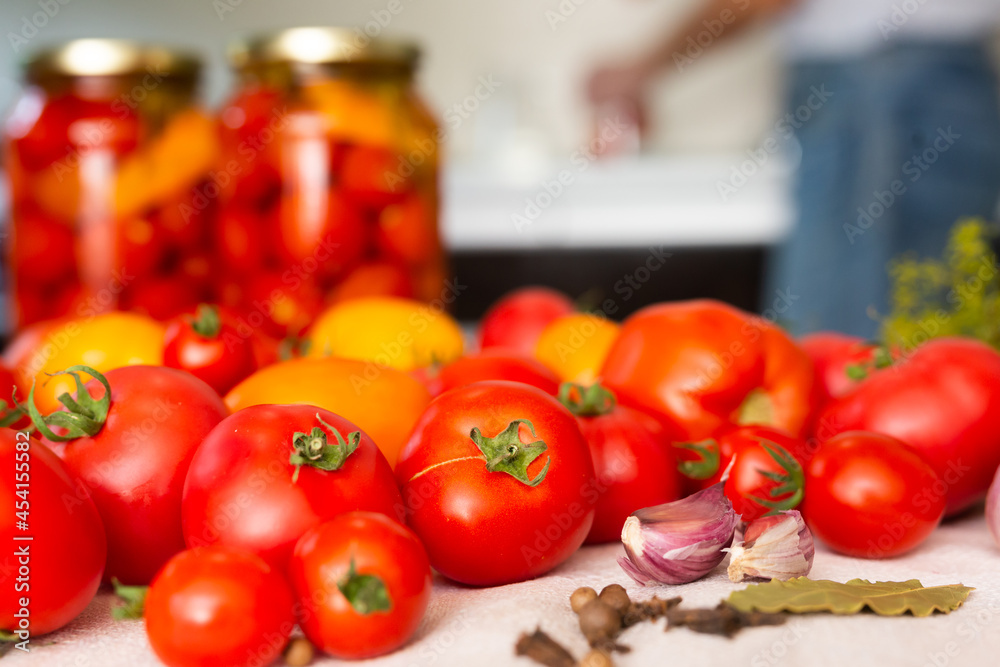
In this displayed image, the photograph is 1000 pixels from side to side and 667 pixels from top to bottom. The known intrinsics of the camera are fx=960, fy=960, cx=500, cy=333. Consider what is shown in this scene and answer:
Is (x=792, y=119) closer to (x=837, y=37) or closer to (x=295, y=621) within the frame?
(x=837, y=37)

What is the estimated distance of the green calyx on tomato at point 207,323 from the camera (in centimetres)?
81

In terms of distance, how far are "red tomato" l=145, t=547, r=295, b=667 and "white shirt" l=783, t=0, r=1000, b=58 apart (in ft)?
6.04

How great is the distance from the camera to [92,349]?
0.90 metres

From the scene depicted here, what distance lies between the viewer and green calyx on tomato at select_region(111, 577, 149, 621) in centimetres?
57

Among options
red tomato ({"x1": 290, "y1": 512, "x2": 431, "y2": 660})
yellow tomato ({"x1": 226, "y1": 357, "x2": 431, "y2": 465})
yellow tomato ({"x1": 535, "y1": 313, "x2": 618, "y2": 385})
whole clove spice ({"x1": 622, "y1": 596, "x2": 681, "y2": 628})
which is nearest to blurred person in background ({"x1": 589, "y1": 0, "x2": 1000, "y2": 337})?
yellow tomato ({"x1": 535, "y1": 313, "x2": 618, "y2": 385})

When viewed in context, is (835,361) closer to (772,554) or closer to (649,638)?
(772,554)

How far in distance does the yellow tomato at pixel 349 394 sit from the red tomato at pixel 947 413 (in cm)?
39

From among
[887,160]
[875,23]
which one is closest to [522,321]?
[887,160]

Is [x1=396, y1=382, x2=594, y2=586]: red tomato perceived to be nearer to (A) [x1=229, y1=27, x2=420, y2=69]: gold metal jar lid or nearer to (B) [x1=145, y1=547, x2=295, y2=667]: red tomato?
(B) [x1=145, y1=547, x2=295, y2=667]: red tomato

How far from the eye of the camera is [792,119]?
2.32m

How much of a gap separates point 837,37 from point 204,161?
4.84 feet

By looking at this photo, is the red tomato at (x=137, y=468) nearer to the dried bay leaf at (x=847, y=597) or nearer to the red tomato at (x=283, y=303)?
A: the dried bay leaf at (x=847, y=597)

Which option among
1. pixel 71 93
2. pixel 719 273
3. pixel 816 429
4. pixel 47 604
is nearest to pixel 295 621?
pixel 47 604

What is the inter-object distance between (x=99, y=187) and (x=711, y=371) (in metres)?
0.79
